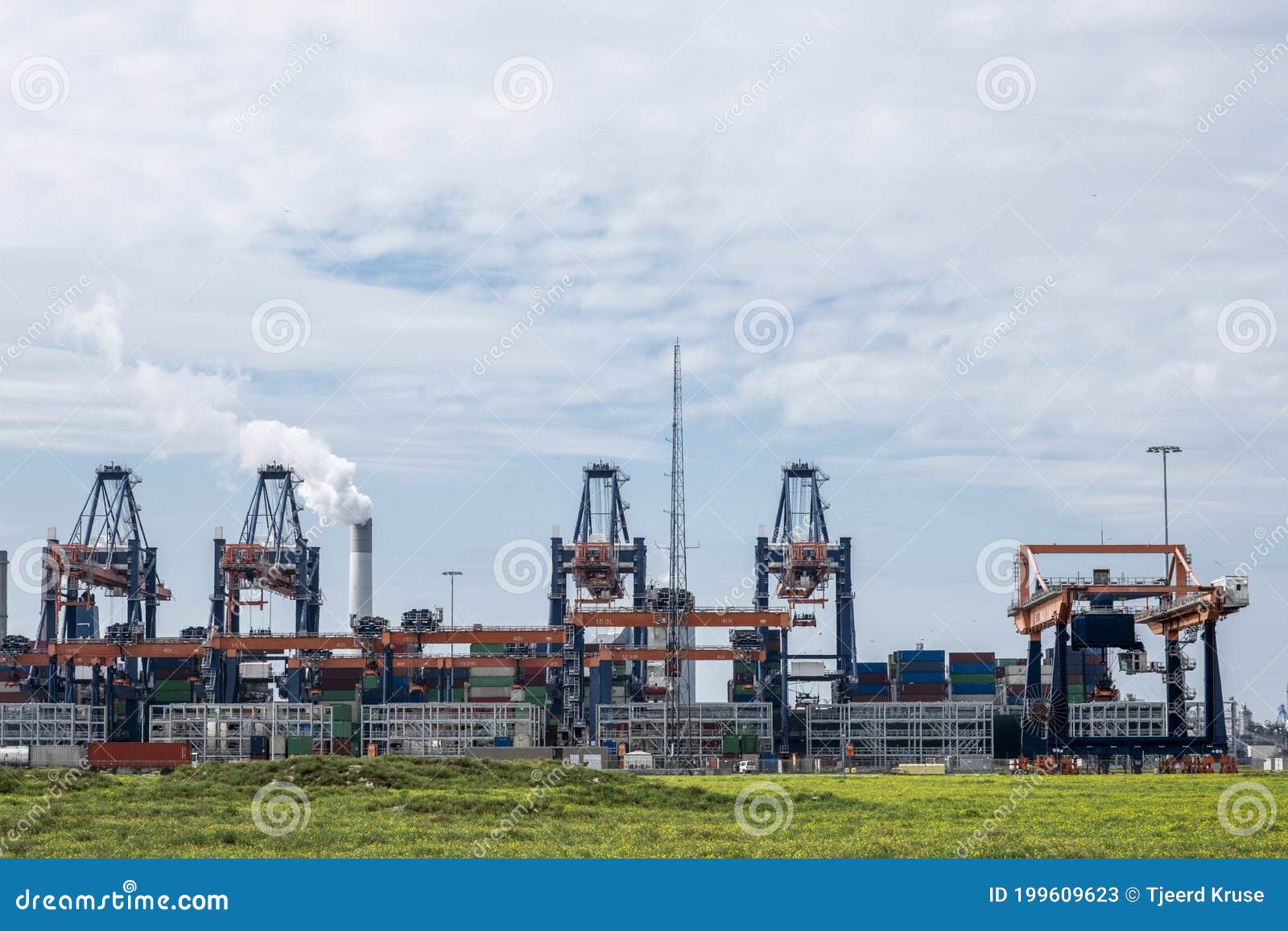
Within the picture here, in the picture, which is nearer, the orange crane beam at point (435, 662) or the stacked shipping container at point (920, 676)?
the orange crane beam at point (435, 662)

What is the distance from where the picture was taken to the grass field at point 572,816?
35719 millimetres

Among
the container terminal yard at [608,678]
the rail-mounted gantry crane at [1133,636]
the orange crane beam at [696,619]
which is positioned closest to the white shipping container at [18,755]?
the container terminal yard at [608,678]

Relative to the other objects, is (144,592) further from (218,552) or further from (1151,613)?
(1151,613)

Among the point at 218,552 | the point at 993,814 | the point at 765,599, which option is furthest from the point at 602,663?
the point at 993,814

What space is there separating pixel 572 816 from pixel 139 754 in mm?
71269

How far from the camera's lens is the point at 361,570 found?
166 metres

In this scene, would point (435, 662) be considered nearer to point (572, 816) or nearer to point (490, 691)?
point (490, 691)

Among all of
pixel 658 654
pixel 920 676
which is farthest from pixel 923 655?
pixel 658 654

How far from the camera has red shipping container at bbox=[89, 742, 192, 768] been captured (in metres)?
108

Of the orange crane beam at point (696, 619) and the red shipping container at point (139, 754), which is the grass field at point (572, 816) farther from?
the orange crane beam at point (696, 619)

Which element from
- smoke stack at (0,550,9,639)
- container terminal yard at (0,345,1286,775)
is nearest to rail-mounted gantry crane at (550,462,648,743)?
container terminal yard at (0,345,1286,775)

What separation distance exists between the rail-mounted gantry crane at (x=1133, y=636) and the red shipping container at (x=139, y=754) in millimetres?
57429

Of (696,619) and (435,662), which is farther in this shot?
(435,662)

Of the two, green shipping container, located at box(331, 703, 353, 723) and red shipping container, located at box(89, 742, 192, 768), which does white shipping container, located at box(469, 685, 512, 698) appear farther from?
red shipping container, located at box(89, 742, 192, 768)
